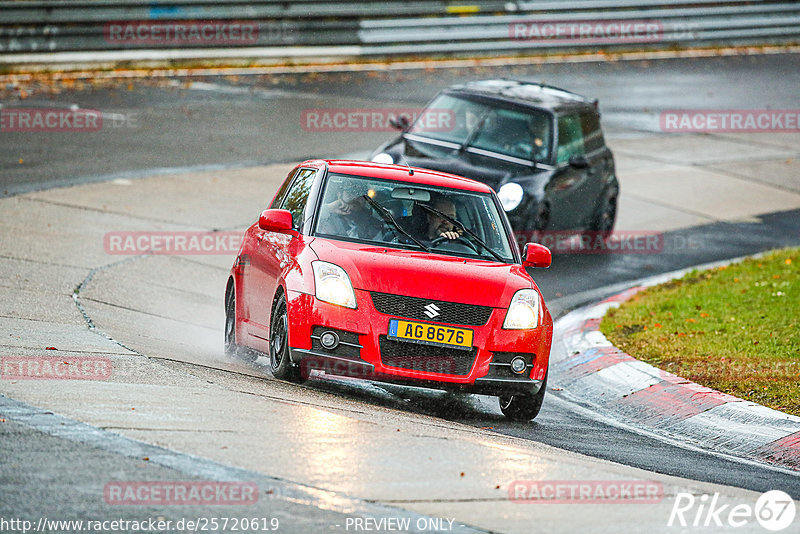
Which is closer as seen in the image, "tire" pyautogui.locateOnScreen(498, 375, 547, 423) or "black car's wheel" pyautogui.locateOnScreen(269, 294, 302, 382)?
"black car's wheel" pyautogui.locateOnScreen(269, 294, 302, 382)

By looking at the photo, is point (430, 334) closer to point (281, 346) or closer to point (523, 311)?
point (523, 311)

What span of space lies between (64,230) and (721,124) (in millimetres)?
15794

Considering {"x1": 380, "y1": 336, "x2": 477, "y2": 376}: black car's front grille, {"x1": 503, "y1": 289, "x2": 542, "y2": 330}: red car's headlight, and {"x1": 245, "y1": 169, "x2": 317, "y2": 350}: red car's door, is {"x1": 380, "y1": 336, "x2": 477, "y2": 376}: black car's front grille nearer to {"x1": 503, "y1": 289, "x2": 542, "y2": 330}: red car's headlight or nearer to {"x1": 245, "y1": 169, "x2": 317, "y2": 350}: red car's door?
{"x1": 503, "y1": 289, "x2": 542, "y2": 330}: red car's headlight

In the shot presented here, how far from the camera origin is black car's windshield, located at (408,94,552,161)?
1434 centimetres

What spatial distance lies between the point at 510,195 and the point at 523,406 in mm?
5480

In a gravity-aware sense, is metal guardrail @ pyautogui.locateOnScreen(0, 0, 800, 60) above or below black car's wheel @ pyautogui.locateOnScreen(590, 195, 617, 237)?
above

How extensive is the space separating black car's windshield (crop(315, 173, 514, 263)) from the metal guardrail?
15.2m

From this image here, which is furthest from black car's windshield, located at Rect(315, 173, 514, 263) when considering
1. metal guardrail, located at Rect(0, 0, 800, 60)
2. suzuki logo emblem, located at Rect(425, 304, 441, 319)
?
metal guardrail, located at Rect(0, 0, 800, 60)

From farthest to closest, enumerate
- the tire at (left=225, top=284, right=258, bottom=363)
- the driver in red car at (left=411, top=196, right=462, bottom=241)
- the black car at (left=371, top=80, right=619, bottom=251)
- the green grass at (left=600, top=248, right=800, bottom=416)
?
the black car at (left=371, top=80, right=619, bottom=251)
the tire at (left=225, top=284, right=258, bottom=363)
the green grass at (left=600, top=248, right=800, bottom=416)
the driver in red car at (left=411, top=196, right=462, bottom=241)

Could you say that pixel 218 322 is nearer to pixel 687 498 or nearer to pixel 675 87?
pixel 687 498

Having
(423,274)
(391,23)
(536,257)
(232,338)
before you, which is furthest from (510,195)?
(391,23)

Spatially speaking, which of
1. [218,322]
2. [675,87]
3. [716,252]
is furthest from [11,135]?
[675,87]

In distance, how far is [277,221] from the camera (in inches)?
343

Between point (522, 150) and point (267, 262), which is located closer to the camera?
point (267, 262)
